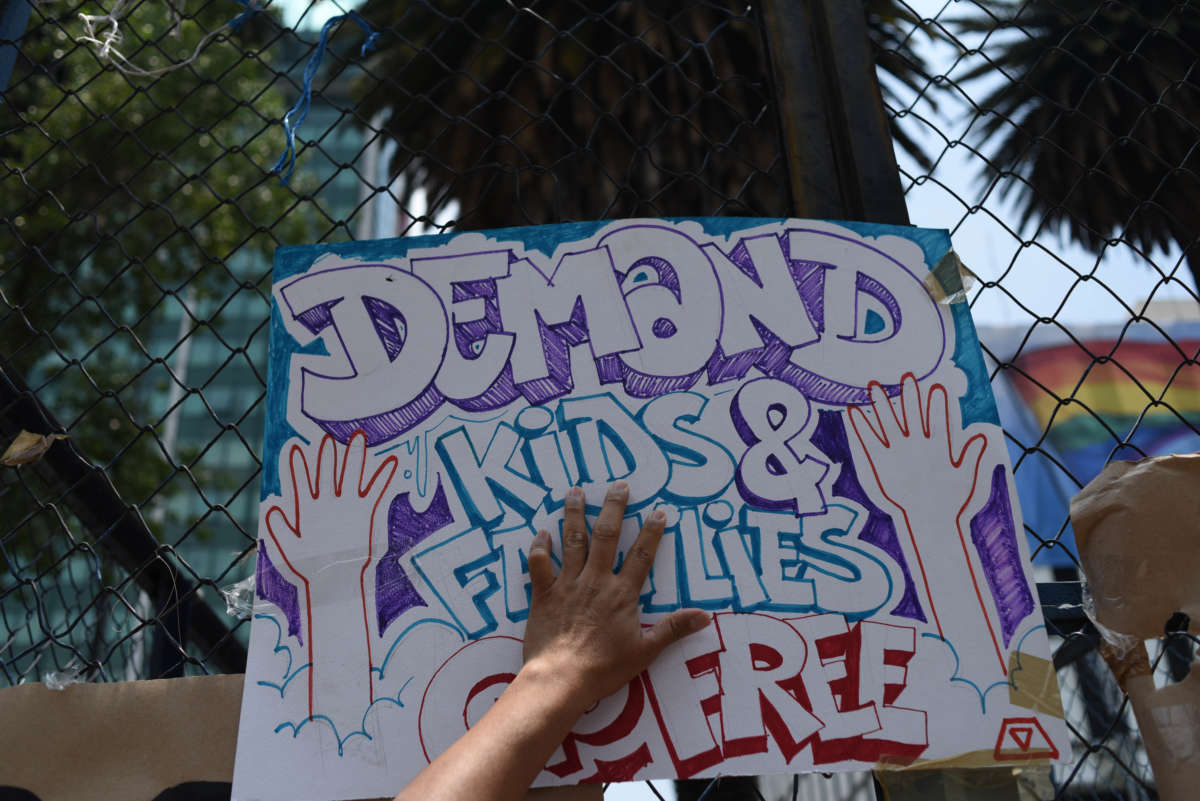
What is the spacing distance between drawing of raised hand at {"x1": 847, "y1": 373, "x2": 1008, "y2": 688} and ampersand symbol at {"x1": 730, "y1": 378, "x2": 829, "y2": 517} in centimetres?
8

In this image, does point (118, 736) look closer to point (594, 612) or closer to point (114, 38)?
point (594, 612)

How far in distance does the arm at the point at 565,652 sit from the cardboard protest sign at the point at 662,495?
0.14ft

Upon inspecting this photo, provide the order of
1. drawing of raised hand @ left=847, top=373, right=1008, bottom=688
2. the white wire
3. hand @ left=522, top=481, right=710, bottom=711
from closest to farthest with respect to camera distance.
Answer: hand @ left=522, top=481, right=710, bottom=711
drawing of raised hand @ left=847, top=373, right=1008, bottom=688
the white wire

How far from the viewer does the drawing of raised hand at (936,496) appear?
112 cm

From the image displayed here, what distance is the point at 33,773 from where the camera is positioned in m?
1.15

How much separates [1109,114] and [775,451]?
2.26 metres

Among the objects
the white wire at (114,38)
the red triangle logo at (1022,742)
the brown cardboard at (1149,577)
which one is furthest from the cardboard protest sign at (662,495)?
the white wire at (114,38)

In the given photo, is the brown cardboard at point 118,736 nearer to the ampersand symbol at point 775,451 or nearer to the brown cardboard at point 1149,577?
the ampersand symbol at point 775,451

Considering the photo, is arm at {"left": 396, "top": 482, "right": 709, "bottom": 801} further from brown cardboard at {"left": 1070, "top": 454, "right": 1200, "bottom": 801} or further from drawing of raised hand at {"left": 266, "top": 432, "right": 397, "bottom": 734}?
brown cardboard at {"left": 1070, "top": 454, "right": 1200, "bottom": 801}

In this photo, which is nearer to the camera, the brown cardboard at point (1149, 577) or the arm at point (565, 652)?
the arm at point (565, 652)

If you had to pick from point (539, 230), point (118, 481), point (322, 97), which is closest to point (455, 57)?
point (322, 97)

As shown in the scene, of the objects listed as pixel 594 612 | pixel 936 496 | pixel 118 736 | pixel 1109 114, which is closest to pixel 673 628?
pixel 594 612

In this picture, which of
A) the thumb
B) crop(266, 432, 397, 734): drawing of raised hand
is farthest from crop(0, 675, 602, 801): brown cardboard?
the thumb

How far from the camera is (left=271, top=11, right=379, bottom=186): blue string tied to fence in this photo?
1.44 metres
